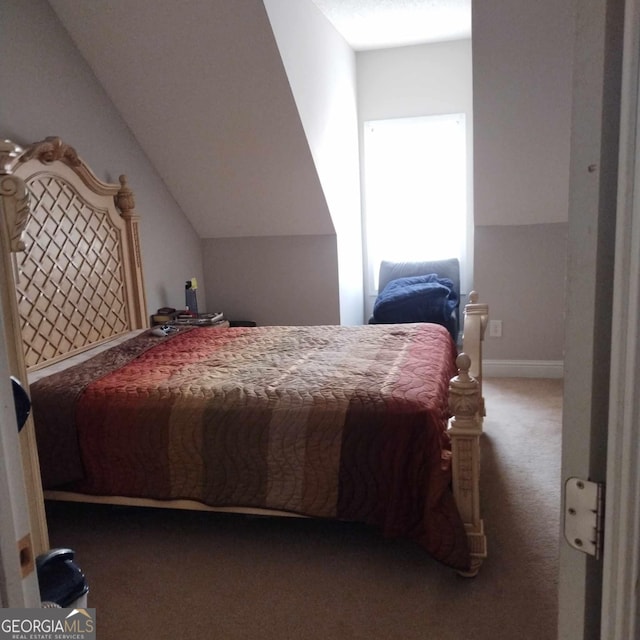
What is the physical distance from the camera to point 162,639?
5.92 ft

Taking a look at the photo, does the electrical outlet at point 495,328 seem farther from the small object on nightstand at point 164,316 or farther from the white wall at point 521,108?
the small object on nightstand at point 164,316

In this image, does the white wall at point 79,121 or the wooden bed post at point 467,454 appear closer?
the wooden bed post at point 467,454

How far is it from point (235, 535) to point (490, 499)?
43.4 inches

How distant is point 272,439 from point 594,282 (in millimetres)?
1631

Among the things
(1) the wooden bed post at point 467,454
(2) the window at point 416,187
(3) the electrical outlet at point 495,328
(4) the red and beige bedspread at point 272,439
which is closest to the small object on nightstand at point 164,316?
(4) the red and beige bedspread at point 272,439

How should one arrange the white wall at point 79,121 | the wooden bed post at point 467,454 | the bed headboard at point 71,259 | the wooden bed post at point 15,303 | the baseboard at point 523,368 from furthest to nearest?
the baseboard at point 523,368, the white wall at point 79,121, the bed headboard at point 71,259, the wooden bed post at point 467,454, the wooden bed post at point 15,303

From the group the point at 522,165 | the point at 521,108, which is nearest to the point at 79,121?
the point at 521,108

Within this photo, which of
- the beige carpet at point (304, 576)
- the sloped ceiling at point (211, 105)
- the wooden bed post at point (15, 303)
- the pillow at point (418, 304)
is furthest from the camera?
the pillow at point (418, 304)

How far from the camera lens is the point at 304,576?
82.2 inches

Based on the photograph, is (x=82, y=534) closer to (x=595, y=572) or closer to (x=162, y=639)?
(x=162, y=639)

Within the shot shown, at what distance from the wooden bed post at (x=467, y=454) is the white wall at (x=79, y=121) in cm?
240

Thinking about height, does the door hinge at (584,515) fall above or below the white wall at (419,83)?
below

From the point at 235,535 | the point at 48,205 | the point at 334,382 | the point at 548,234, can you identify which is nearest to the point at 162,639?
the point at 235,535

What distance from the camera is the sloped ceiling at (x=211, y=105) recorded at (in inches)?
123
